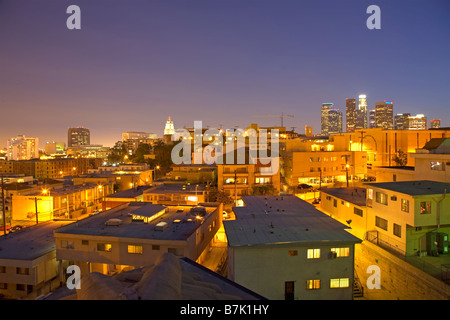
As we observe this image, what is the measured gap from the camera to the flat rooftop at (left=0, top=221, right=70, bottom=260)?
15578mm

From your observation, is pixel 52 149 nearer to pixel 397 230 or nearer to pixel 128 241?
pixel 128 241

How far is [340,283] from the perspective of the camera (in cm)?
1134

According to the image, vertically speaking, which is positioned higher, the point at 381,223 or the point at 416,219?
the point at 416,219

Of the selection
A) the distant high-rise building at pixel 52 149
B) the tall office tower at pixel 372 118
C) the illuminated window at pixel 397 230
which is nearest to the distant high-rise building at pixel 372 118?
the tall office tower at pixel 372 118

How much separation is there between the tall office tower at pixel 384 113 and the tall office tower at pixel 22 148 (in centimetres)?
16675

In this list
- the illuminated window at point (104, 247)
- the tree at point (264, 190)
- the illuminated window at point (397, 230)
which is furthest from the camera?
the tree at point (264, 190)

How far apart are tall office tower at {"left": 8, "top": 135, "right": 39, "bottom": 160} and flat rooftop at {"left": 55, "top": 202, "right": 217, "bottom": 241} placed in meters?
135

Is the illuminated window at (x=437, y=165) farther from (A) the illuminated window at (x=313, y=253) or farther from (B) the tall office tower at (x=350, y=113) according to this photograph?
(B) the tall office tower at (x=350, y=113)

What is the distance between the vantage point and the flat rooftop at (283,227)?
11.1 metres

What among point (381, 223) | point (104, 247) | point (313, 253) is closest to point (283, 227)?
point (313, 253)

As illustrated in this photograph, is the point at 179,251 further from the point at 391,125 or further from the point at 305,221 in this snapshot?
the point at 391,125

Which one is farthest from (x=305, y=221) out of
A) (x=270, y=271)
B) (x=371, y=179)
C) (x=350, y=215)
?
(x=371, y=179)

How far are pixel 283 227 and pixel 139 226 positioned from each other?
863 centimetres

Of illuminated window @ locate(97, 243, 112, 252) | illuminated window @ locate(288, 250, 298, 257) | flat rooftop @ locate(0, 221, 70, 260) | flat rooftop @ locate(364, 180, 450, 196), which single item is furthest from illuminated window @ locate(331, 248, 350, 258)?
flat rooftop @ locate(0, 221, 70, 260)
